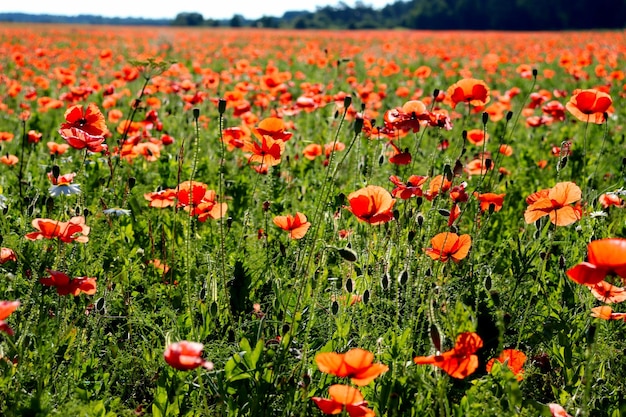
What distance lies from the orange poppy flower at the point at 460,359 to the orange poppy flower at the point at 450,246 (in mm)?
490

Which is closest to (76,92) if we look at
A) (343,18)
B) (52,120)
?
(52,120)

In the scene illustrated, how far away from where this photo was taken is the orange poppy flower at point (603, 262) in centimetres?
134

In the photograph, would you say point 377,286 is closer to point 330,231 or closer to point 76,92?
point 330,231

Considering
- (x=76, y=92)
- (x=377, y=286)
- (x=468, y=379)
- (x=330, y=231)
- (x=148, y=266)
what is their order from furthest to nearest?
(x=76, y=92)
(x=330, y=231)
(x=148, y=266)
(x=377, y=286)
(x=468, y=379)

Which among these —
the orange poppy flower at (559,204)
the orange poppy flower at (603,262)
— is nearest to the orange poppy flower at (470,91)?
the orange poppy flower at (559,204)

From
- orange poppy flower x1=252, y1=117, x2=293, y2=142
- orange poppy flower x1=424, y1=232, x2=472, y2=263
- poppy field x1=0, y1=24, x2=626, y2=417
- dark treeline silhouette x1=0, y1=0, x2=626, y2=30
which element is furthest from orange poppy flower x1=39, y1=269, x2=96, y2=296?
dark treeline silhouette x1=0, y1=0, x2=626, y2=30

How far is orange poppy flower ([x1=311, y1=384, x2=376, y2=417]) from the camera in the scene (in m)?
1.44

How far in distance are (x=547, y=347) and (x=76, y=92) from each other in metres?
3.35

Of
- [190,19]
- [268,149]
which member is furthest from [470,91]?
[190,19]

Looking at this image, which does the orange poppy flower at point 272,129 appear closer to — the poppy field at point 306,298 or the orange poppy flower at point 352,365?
the poppy field at point 306,298

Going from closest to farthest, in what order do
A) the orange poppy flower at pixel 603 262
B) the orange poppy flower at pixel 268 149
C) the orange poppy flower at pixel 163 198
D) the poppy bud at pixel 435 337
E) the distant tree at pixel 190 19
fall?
the orange poppy flower at pixel 603 262, the poppy bud at pixel 435 337, the orange poppy flower at pixel 268 149, the orange poppy flower at pixel 163 198, the distant tree at pixel 190 19

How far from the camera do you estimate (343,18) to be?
8281cm

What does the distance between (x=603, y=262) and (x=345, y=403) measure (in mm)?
626

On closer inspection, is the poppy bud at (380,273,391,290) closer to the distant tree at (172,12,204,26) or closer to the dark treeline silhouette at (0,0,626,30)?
the dark treeline silhouette at (0,0,626,30)
